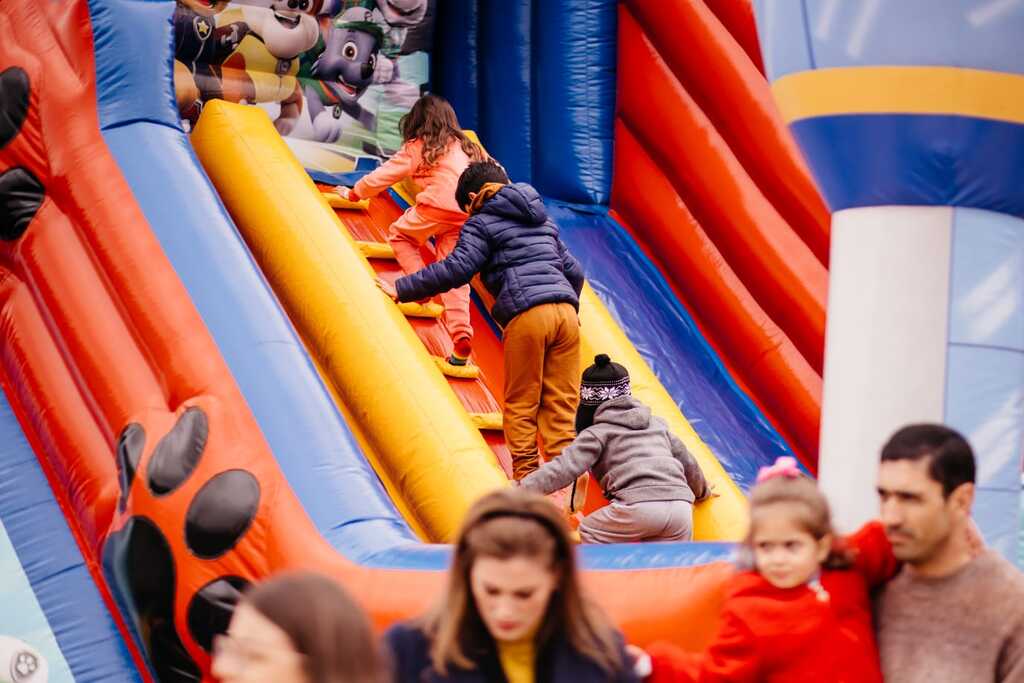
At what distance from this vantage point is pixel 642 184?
5.49 meters

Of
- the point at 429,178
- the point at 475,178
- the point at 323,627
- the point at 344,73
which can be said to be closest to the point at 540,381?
the point at 475,178

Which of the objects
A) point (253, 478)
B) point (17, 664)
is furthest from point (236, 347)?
point (17, 664)

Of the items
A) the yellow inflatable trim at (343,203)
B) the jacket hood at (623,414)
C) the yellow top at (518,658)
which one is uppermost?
the yellow top at (518,658)

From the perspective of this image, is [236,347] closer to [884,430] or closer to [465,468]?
[465,468]

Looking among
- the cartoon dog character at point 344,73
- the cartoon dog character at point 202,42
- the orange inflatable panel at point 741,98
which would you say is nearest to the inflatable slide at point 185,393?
the orange inflatable panel at point 741,98

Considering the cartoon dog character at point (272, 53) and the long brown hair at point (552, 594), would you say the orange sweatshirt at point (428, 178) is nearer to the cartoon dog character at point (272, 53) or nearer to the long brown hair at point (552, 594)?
the cartoon dog character at point (272, 53)

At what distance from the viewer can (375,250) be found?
4.92m

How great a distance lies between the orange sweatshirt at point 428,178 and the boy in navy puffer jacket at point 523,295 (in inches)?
16.3

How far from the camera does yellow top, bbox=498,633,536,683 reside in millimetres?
2102

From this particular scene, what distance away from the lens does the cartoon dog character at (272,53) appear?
18.3 feet

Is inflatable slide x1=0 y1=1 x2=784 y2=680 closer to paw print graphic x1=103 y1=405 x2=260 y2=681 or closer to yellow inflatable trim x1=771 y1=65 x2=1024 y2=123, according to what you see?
paw print graphic x1=103 y1=405 x2=260 y2=681

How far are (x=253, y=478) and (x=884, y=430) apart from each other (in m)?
1.38

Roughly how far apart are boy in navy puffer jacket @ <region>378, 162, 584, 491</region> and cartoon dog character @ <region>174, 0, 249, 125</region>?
4.72 feet

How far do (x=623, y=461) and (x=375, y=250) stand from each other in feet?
4.89
